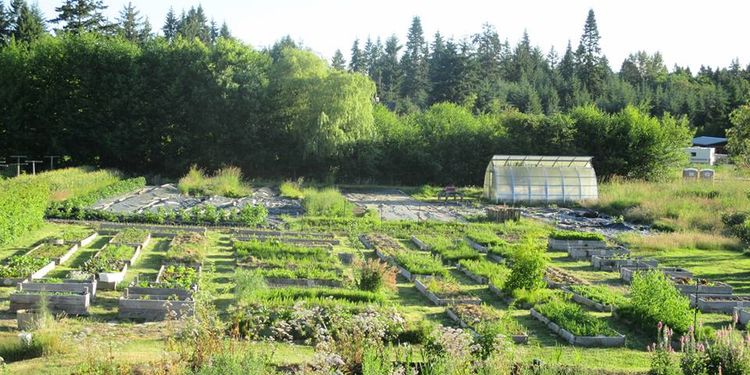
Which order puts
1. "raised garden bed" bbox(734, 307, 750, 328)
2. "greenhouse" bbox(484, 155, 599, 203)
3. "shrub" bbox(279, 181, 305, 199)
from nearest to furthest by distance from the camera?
"raised garden bed" bbox(734, 307, 750, 328)
"shrub" bbox(279, 181, 305, 199)
"greenhouse" bbox(484, 155, 599, 203)

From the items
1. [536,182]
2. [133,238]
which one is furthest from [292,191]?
[133,238]

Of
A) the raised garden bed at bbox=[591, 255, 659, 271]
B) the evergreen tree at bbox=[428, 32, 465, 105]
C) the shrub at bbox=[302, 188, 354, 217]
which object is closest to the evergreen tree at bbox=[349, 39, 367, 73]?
the evergreen tree at bbox=[428, 32, 465, 105]

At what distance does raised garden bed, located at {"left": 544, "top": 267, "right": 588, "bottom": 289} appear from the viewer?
48.2 feet

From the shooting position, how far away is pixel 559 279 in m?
15.2

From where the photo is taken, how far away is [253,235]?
19547mm

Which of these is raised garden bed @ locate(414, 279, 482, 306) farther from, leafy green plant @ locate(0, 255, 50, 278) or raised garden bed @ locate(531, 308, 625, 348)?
leafy green plant @ locate(0, 255, 50, 278)

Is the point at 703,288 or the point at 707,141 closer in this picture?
the point at 703,288

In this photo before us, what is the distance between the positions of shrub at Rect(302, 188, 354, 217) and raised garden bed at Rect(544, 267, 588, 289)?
33.6 feet

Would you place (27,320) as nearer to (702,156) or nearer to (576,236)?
(576,236)

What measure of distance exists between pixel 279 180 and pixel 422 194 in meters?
8.12

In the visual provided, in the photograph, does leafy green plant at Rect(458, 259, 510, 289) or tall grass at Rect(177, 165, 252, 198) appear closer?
leafy green plant at Rect(458, 259, 510, 289)

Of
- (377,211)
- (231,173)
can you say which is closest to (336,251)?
(377,211)

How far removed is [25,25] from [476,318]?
5464 centimetres

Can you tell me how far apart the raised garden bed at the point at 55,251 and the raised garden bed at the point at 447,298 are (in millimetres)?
7577
